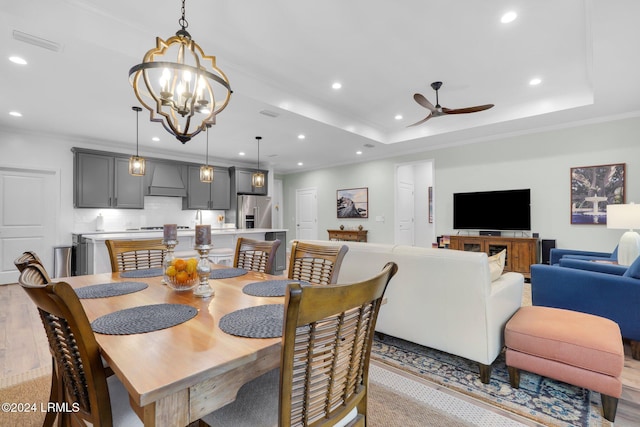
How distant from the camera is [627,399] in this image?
1834mm

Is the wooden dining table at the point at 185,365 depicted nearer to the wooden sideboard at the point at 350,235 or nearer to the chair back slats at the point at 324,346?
the chair back slats at the point at 324,346

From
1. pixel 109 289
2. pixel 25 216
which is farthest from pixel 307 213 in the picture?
pixel 109 289

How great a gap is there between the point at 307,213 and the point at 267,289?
23.5ft

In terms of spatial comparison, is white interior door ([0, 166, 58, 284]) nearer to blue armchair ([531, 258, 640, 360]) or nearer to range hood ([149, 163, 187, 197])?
range hood ([149, 163, 187, 197])

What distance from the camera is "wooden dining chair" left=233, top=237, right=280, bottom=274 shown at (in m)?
2.26

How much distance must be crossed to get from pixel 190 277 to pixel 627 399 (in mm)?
2701

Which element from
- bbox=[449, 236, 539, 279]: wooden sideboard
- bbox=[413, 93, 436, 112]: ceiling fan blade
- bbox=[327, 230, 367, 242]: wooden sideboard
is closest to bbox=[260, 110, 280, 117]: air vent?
bbox=[413, 93, 436, 112]: ceiling fan blade

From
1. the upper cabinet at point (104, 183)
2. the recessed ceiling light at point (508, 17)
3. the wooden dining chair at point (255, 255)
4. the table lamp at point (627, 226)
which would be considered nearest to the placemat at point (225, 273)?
the wooden dining chair at point (255, 255)

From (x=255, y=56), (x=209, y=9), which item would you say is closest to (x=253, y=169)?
(x=255, y=56)

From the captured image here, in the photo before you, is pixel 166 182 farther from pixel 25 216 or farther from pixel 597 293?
pixel 597 293

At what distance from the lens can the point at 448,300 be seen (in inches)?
83.1

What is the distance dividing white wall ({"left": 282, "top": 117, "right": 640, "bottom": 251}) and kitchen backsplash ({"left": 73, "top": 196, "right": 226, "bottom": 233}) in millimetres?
4449

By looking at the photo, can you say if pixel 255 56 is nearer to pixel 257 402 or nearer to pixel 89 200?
pixel 257 402

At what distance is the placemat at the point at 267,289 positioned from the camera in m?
1.50
